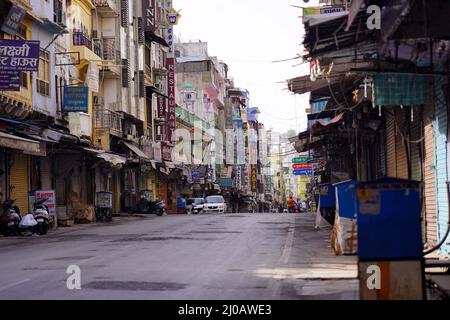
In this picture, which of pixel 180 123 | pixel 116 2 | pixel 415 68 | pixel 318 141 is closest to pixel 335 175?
pixel 318 141

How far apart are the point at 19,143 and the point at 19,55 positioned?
9.57 ft

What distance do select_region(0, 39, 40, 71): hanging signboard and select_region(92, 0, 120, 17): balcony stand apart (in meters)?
22.7

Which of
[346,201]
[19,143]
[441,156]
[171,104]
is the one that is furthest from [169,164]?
[441,156]

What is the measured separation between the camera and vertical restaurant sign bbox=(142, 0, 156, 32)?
62.1m

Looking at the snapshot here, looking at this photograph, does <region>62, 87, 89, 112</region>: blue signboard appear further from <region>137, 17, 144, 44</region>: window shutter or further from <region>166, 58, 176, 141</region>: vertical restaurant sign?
<region>166, 58, 176, 141</region>: vertical restaurant sign

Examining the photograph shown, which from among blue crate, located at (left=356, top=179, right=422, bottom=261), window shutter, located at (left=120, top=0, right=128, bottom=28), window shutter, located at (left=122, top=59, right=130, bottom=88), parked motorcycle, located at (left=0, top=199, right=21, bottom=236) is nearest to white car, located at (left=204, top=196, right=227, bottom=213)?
window shutter, located at (left=122, top=59, right=130, bottom=88)

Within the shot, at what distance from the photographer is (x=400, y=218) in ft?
28.2

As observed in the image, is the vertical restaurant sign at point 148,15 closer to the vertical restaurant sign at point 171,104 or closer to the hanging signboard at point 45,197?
the vertical restaurant sign at point 171,104

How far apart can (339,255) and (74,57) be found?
28397 mm

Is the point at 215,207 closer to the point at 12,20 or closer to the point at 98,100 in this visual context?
the point at 98,100

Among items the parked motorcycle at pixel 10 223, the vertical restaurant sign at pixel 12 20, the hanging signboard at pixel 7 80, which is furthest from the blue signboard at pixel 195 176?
the hanging signboard at pixel 7 80

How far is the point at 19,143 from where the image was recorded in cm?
2697

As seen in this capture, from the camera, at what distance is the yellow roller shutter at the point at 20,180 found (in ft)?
109
